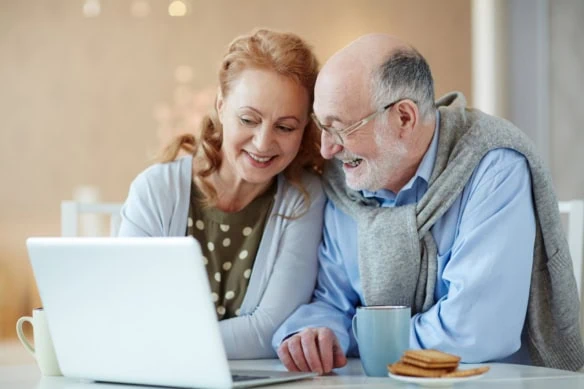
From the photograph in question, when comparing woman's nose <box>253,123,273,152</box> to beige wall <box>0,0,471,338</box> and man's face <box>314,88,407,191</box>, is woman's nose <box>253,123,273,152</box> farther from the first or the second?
beige wall <box>0,0,471,338</box>

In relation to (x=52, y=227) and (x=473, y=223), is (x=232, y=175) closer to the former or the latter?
(x=473, y=223)

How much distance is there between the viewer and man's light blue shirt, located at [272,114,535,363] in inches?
57.6

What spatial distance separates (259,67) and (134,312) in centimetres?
71

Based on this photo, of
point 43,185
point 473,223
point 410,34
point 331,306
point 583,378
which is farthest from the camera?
point 410,34

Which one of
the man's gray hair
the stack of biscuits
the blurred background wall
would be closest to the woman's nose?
the man's gray hair

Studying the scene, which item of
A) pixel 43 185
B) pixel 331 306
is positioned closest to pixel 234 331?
pixel 331 306

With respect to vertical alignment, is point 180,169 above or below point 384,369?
above

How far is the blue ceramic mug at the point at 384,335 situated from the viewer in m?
1.20

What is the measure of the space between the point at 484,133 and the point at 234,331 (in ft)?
1.85

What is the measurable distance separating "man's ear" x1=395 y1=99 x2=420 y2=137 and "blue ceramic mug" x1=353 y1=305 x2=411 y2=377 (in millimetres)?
481

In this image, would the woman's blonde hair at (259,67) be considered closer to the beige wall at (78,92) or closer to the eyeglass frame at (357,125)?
the eyeglass frame at (357,125)

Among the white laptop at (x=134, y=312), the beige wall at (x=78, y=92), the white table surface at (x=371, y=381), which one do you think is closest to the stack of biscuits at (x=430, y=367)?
the white table surface at (x=371, y=381)

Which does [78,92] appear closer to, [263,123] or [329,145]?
[263,123]

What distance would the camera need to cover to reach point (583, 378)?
45.4 inches
